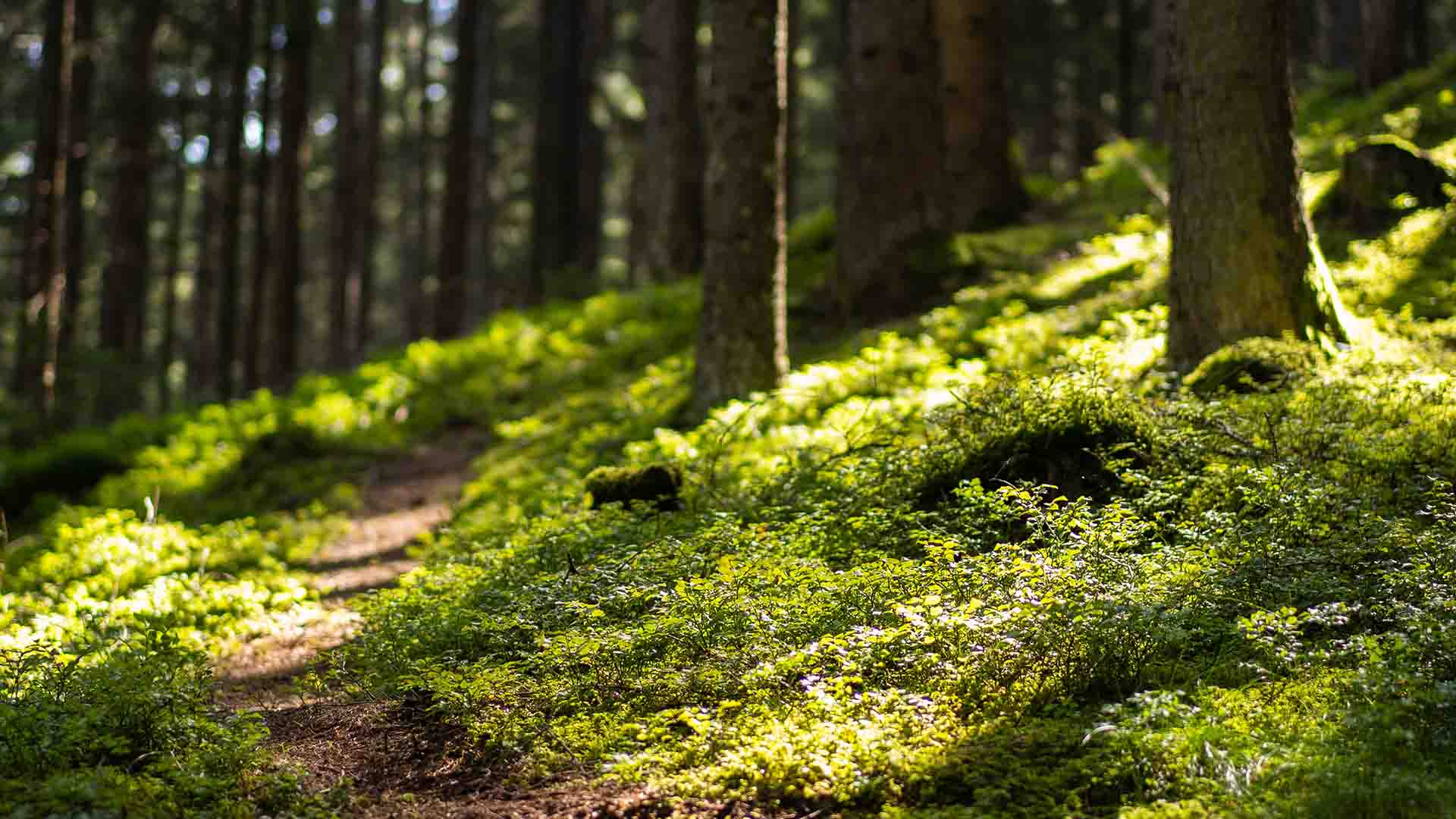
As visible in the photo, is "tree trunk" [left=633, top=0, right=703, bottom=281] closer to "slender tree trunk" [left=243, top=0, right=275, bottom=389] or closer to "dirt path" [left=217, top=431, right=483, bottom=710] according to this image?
"dirt path" [left=217, top=431, right=483, bottom=710]

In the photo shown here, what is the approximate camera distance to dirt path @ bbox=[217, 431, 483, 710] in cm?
602

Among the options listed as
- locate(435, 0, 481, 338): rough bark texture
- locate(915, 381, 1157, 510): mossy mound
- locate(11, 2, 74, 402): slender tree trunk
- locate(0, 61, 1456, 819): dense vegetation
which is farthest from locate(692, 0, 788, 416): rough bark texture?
locate(435, 0, 481, 338): rough bark texture

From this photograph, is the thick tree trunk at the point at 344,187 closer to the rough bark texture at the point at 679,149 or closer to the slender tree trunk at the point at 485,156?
the slender tree trunk at the point at 485,156

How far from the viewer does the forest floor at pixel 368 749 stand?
153 inches

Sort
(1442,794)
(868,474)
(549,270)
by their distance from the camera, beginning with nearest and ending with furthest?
(1442,794), (868,474), (549,270)

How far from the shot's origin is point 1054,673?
4.21 meters

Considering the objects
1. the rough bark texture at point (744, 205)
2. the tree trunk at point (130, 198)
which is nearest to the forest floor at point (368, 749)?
the rough bark texture at point (744, 205)

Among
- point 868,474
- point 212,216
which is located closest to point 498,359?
point 868,474

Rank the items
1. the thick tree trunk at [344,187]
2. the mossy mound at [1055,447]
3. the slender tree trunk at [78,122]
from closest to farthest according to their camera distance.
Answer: the mossy mound at [1055,447] < the slender tree trunk at [78,122] < the thick tree trunk at [344,187]

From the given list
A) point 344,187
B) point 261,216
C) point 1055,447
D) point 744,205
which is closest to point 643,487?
point 1055,447

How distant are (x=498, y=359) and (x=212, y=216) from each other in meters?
21.5

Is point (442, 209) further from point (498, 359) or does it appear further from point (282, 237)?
point (498, 359)

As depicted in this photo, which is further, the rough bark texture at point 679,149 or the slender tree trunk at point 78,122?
the slender tree trunk at point 78,122

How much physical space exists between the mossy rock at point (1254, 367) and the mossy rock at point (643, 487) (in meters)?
3.04
